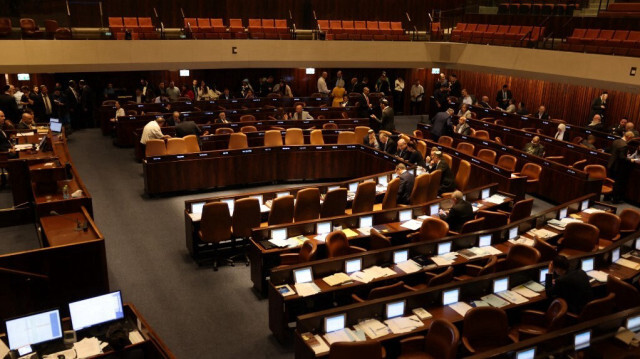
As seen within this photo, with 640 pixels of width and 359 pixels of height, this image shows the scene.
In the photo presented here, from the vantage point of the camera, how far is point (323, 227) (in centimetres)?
763

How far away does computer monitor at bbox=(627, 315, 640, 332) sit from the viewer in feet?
17.6

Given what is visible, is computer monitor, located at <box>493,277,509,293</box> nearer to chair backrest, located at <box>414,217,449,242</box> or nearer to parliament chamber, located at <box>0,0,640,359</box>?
parliament chamber, located at <box>0,0,640,359</box>

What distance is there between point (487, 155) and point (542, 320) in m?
6.33

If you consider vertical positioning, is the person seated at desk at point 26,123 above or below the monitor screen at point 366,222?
above

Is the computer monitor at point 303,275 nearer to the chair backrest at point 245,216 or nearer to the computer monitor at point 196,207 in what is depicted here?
the chair backrest at point 245,216

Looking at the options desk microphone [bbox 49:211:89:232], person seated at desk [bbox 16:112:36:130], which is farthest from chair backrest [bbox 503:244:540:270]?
person seated at desk [bbox 16:112:36:130]

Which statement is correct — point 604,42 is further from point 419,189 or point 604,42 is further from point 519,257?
point 519,257

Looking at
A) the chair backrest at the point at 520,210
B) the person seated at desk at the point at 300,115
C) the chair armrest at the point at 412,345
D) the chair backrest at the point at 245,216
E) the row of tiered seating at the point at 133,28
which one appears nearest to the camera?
the chair armrest at the point at 412,345

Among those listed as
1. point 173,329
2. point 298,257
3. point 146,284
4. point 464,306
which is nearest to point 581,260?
point 464,306

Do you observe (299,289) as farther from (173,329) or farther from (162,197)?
(162,197)

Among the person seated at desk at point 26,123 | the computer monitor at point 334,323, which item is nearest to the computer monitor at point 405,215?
the computer monitor at point 334,323

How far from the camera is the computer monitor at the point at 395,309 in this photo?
561 centimetres

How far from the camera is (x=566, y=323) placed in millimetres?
5793

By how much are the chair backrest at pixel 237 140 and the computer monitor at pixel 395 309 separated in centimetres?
723
